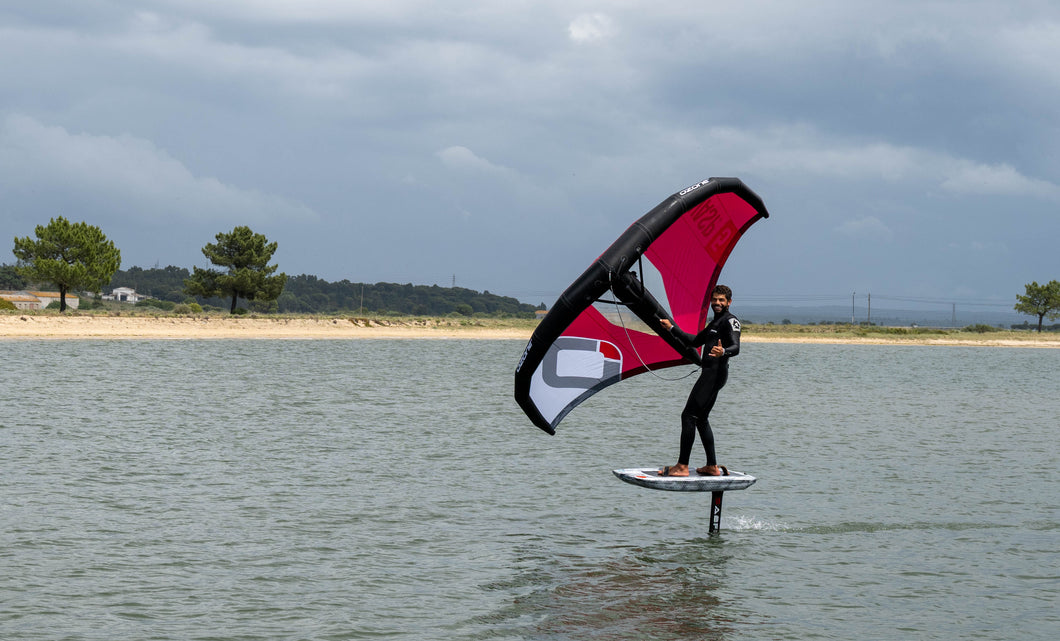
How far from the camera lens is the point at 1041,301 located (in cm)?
11219

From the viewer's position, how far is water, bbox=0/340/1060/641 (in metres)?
8.73

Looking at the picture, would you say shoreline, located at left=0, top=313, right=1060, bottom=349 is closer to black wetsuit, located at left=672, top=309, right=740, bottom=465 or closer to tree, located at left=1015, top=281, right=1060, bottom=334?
tree, located at left=1015, top=281, right=1060, bottom=334

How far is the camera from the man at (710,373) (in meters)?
10.5

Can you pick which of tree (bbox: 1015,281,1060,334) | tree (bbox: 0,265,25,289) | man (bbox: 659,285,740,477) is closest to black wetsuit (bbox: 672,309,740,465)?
man (bbox: 659,285,740,477)

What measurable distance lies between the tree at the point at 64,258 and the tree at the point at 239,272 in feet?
26.0

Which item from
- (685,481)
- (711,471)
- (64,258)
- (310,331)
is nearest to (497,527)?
(685,481)

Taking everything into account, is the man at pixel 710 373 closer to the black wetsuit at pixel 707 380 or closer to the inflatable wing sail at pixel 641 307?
the black wetsuit at pixel 707 380

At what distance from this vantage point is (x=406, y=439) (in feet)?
66.6

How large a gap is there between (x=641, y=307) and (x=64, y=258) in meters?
71.9

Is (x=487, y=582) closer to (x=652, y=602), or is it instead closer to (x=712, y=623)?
(x=652, y=602)

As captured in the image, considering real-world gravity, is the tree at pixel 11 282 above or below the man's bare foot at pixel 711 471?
above

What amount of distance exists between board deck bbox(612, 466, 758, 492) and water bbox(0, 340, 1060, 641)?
852 mm

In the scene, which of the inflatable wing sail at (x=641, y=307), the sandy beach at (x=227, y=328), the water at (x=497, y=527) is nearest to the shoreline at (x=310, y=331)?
the sandy beach at (x=227, y=328)

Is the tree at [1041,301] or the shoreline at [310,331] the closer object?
the shoreline at [310,331]
